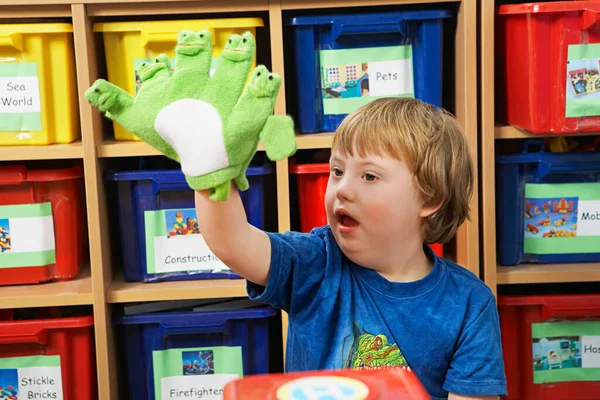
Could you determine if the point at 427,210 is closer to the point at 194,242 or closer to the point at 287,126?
the point at 287,126

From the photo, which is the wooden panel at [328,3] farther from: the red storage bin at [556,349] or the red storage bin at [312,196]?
the red storage bin at [556,349]

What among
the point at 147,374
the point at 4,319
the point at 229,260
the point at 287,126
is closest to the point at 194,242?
the point at 147,374

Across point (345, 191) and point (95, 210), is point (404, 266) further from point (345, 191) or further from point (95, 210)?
point (95, 210)

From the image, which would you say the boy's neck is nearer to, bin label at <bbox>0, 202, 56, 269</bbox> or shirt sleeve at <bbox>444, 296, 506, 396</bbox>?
shirt sleeve at <bbox>444, 296, 506, 396</bbox>

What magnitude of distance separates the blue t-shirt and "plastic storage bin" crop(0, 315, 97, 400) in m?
0.81

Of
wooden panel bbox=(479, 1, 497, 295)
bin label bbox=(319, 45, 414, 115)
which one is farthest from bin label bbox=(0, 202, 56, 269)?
wooden panel bbox=(479, 1, 497, 295)

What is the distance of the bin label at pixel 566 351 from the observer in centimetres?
172

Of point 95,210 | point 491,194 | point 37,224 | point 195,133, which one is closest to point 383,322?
point 195,133

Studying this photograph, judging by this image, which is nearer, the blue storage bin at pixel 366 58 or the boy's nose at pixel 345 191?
the boy's nose at pixel 345 191

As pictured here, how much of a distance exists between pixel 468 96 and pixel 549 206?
30cm

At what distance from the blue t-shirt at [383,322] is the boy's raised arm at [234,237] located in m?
0.04

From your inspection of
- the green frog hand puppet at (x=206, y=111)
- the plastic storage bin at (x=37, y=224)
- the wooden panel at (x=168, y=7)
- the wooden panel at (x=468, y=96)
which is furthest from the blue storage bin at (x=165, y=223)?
the green frog hand puppet at (x=206, y=111)

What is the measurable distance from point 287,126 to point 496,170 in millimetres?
1020

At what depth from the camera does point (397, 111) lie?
106cm
